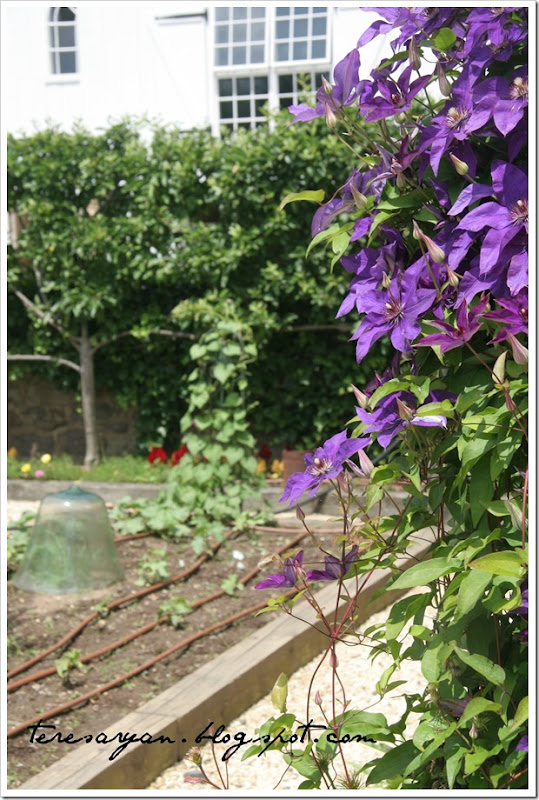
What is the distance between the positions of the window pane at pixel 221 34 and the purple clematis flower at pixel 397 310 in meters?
8.27

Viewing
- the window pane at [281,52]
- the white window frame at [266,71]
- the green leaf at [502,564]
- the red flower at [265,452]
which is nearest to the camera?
the green leaf at [502,564]

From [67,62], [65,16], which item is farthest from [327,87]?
[65,16]

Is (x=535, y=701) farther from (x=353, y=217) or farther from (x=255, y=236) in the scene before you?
(x=255, y=236)

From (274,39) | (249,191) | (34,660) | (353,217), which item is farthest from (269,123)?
(353,217)

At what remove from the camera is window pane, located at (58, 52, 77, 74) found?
29.6 feet

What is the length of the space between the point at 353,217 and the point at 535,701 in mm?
705

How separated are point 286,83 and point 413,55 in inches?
319

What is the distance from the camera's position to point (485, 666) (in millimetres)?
1039

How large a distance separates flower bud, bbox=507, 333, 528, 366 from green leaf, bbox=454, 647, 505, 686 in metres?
0.36

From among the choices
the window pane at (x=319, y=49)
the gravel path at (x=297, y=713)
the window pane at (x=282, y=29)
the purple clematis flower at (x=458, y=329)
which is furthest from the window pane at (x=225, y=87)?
the purple clematis flower at (x=458, y=329)

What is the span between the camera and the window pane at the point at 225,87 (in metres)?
8.70

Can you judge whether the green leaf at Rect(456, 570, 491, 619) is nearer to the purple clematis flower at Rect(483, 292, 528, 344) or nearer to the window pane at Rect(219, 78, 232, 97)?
the purple clematis flower at Rect(483, 292, 528, 344)

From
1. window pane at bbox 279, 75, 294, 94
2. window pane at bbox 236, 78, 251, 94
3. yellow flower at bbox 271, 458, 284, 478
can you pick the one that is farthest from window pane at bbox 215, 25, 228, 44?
yellow flower at bbox 271, 458, 284, 478

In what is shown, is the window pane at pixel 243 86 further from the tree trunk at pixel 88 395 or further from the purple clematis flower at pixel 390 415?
the purple clematis flower at pixel 390 415
